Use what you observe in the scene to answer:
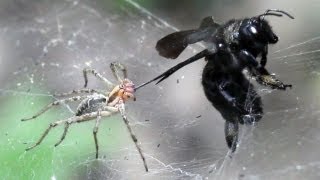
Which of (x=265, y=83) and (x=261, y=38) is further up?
(x=261, y=38)

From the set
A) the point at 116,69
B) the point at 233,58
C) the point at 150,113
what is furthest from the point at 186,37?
the point at 116,69

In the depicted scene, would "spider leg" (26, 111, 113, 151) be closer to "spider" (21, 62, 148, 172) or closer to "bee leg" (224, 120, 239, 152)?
"spider" (21, 62, 148, 172)

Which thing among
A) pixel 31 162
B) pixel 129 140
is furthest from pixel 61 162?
pixel 129 140

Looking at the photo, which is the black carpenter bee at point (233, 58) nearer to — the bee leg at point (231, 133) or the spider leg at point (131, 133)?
the bee leg at point (231, 133)

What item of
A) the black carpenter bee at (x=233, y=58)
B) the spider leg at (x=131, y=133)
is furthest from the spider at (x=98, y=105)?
the black carpenter bee at (x=233, y=58)

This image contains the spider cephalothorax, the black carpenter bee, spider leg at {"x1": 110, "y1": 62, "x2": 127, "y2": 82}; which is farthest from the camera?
spider leg at {"x1": 110, "y1": 62, "x2": 127, "y2": 82}

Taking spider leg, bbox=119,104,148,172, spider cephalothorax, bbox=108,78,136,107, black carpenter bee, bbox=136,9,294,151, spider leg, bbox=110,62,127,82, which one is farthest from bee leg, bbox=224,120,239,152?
spider leg, bbox=110,62,127,82

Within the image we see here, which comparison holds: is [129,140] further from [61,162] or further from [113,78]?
[113,78]
